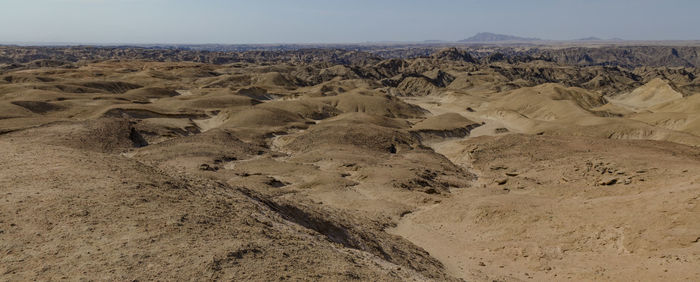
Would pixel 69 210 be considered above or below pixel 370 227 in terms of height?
above

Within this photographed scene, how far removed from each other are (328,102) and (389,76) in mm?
63840

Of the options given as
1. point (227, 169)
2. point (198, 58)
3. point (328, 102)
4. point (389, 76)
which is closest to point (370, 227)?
point (227, 169)

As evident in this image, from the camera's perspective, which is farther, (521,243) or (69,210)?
(521,243)

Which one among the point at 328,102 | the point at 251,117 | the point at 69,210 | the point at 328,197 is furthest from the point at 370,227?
the point at 328,102

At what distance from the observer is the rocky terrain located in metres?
9.02

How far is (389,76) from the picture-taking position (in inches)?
4892

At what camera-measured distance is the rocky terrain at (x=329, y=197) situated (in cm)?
902

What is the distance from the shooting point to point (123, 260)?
323 inches

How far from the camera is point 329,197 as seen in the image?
74.5ft

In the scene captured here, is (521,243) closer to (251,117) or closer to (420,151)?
(420,151)

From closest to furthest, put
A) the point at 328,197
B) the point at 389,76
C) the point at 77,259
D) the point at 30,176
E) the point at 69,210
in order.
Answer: the point at 77,259 → the point at 69,210 → the point at 30,176 → the point at 328,197 → the point at 389,76

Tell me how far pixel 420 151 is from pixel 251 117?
19273mm

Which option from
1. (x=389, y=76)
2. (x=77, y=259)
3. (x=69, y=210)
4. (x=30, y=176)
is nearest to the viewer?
(x=77, y=259)

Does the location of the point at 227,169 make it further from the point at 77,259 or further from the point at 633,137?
the point at 633,137
